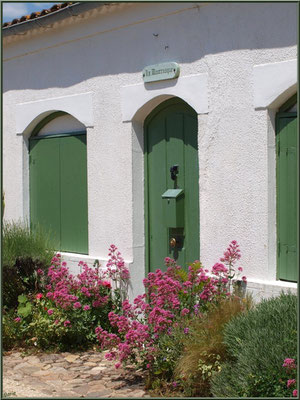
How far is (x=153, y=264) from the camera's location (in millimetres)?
7863

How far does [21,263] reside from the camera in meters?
8.38

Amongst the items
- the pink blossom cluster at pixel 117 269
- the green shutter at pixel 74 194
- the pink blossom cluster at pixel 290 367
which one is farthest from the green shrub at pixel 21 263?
the pink blossom cluster at pixel 290 367

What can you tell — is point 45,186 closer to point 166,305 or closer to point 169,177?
point 169,177

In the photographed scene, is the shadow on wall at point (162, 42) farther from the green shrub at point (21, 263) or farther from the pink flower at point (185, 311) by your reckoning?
the pink flower at point (185, 311)

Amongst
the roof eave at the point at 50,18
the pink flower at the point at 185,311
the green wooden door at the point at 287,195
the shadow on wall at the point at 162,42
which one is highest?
the roof eave at the point at 50,18

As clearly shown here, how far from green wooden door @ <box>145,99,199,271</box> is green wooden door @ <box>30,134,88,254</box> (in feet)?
4.02

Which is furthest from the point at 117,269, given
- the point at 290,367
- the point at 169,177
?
the point at 290,367

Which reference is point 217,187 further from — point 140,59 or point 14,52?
point 14,52

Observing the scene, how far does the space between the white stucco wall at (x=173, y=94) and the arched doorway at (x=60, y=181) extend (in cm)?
22

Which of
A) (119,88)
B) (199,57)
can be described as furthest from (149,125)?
(199,57)

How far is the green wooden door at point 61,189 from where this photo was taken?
8875 mm

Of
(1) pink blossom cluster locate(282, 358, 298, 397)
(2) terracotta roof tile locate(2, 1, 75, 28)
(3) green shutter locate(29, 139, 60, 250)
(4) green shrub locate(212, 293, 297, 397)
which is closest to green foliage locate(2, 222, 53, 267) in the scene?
(3) green shutter locate(29, 139, 60, 250)

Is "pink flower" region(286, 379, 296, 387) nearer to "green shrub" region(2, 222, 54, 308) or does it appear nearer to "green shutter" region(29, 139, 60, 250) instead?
"green shrub" region(2, 222, 54, 308)

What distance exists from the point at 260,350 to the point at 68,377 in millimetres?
2345
